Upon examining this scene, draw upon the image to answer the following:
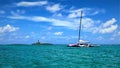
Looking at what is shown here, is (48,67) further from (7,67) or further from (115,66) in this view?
(115,66)

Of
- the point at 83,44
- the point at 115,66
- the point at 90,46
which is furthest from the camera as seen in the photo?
the point at 90,46

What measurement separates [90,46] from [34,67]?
34647 millimetres

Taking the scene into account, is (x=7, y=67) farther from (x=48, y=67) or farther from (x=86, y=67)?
(x=86, y=67)

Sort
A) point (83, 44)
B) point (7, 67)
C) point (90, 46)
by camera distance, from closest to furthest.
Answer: point (7, 67) < point (83, 44) < point (90, 46)

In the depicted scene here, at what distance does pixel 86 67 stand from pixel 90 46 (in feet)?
111

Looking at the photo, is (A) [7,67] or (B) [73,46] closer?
(A) [7,67]

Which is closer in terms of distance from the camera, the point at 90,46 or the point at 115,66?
the point at 115,66

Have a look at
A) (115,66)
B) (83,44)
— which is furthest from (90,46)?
(115,66)

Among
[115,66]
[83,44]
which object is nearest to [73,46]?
[83,44]

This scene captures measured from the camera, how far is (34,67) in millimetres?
14508

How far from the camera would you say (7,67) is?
561 inches

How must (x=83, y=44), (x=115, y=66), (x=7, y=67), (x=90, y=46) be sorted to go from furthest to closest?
(x=90, y=46)
(x=83, y=44)
(x=115, y=66)
(x=7, y=67)

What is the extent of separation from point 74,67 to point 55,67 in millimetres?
1143

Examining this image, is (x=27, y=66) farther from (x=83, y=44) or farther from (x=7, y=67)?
(x=83, y=44)
